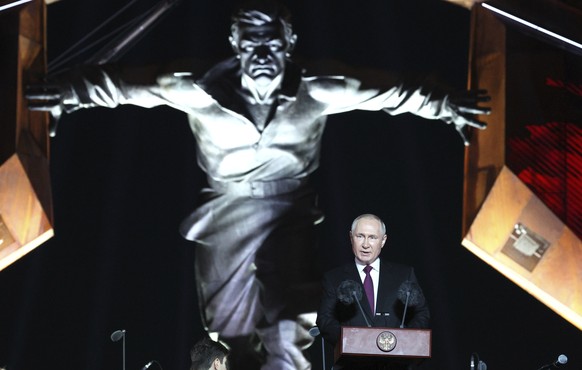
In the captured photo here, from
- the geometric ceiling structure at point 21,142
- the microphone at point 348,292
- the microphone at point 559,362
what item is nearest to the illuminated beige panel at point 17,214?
the geometric ceiling structure at point 21,142

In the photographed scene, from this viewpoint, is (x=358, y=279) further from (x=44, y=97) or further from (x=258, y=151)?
(x=44, y=97)

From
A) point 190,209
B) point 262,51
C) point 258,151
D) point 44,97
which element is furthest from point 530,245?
point 44,97

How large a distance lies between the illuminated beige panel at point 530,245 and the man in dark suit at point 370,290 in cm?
200

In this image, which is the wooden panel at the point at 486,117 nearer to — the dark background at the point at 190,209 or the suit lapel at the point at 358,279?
the dark background at the point at 190,209

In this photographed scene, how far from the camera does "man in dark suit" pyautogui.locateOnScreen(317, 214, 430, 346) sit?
3.73 metres

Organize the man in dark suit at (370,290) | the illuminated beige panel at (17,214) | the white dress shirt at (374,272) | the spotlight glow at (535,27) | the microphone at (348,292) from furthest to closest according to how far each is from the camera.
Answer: the spotlight glow at (535,27) → the illuminated beige panel at (17,214) → the white dress shirt at (374,272) → the man in dark suit at (370,290) → the microphone at (348,292)

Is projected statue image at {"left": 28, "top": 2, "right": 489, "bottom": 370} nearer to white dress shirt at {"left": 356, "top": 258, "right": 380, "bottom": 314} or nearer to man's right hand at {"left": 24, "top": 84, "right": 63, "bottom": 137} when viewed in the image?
man's right hand at {"left": 24, "top": 84, "right": 63, "bottom": 137}

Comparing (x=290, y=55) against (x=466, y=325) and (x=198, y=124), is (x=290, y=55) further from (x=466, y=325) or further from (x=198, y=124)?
(x=466, y=325)

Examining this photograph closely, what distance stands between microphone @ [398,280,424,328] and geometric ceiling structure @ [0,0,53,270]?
8.70ft

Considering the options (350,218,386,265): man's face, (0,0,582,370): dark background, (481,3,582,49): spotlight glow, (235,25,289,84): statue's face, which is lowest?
(0,0,582,370): dark background

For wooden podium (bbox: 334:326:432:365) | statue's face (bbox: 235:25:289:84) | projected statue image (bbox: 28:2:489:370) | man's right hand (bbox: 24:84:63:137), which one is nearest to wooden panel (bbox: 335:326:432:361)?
wooden podium (bbox: 334:326:432:365)

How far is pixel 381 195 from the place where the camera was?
21.6ft

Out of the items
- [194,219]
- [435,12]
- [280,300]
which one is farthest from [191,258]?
[435,12]

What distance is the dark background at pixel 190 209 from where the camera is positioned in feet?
21.1
